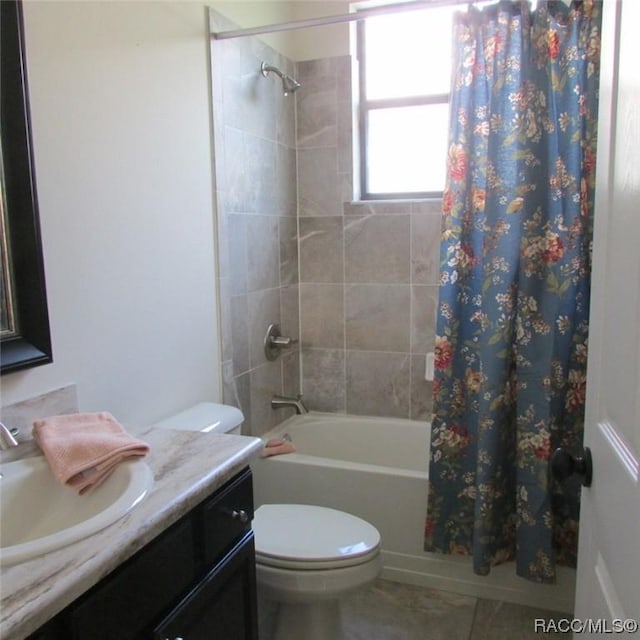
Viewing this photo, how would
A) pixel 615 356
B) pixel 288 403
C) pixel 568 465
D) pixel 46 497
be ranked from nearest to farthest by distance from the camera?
pixel 615 356 < pixel 568 465 < pixel 46 497 < pixel 288 403

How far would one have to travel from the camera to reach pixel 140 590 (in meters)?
1.03

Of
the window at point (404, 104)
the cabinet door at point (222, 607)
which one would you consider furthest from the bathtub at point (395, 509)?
the window at point (404, 104)

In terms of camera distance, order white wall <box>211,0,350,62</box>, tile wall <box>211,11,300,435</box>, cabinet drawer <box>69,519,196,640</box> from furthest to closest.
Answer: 1. white wall <box>211,0,350,62</box>
2. tile wall <box>211,11,300,435</box>
3. cabinet drawer <box>69,519,196,640</box>

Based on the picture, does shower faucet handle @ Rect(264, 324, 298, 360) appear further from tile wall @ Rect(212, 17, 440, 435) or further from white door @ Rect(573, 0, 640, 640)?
white door @ Rect(573, 0, 640, 640)

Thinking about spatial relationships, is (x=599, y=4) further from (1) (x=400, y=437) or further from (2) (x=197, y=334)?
(1) (x=400, y=437)

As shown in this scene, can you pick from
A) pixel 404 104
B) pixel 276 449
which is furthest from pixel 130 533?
pixel 404 104

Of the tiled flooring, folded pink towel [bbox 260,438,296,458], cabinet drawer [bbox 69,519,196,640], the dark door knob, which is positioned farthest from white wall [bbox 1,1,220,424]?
the dark door knob

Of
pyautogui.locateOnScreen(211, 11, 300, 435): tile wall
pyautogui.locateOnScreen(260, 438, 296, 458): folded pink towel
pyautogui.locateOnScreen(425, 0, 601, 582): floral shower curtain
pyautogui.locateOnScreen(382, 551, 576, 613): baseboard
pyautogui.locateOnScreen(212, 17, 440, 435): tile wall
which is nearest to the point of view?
pyautogui.locateOnScreen(425, 0, 601, 582): floral shower curtain

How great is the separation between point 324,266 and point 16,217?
5.72 feet

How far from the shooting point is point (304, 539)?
5.80 feet

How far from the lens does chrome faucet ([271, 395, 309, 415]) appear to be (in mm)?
2789

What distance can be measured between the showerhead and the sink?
1.87m

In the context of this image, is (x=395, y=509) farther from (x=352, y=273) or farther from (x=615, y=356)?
(x=615, y=356)

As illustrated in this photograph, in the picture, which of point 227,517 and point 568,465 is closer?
point 568,465
